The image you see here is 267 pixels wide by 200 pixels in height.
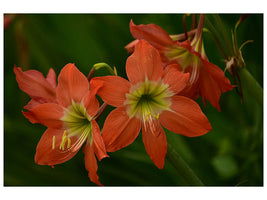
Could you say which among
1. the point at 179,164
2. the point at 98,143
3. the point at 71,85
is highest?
the point at 71,85

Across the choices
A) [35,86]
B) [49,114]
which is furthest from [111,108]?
[49,114]

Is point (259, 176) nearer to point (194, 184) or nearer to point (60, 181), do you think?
point (194, 184)

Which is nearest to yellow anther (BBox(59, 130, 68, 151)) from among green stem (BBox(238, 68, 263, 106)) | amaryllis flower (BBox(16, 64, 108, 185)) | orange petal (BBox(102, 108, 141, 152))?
amaryllis flower (BBox(16, 64, 108, 185))

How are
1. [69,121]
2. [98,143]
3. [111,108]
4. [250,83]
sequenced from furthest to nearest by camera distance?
[111,108]
[250,83]
[69,121]
[98,143]

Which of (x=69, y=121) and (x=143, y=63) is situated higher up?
(x=143, y=63)

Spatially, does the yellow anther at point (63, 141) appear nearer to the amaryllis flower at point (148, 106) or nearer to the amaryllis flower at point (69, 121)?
the amaryllis flower at point (69, 121)

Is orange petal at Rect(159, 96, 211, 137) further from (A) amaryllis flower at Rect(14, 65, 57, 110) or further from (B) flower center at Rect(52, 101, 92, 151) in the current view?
(A) amaryllis flower at Rect(14, 65, 57, 110)

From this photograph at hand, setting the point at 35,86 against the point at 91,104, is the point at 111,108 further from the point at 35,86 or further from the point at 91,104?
the point at 91,104

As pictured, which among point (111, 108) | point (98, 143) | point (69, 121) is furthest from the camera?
point (111, 108)
